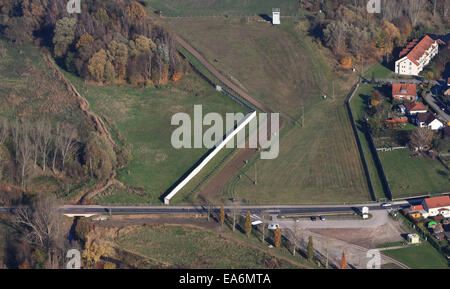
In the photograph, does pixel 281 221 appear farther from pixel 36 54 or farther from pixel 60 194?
pixel 36 54

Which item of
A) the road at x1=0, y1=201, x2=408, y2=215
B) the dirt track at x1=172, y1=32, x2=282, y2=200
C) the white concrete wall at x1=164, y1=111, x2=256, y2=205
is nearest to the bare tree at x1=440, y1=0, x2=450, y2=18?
the dirt track at x1=172, y1=32, x2=282, y2=200

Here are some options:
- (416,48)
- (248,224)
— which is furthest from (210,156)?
(416,48)

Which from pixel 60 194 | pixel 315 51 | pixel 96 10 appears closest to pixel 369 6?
pixel 315 51

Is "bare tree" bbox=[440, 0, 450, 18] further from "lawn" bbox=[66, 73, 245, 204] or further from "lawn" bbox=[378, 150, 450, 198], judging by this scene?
"lawn" bbox=[66, 73, 245, 204]

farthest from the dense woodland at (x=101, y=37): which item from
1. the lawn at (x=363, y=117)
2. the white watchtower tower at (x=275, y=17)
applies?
the lawn at (x=363, y=117)

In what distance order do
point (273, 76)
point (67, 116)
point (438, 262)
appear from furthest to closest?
point (273, 76) < point (67, 116) < point (438, 262)

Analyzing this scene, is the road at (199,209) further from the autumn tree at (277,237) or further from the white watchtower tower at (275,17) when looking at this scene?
the white watchtower tower at (275,17)
